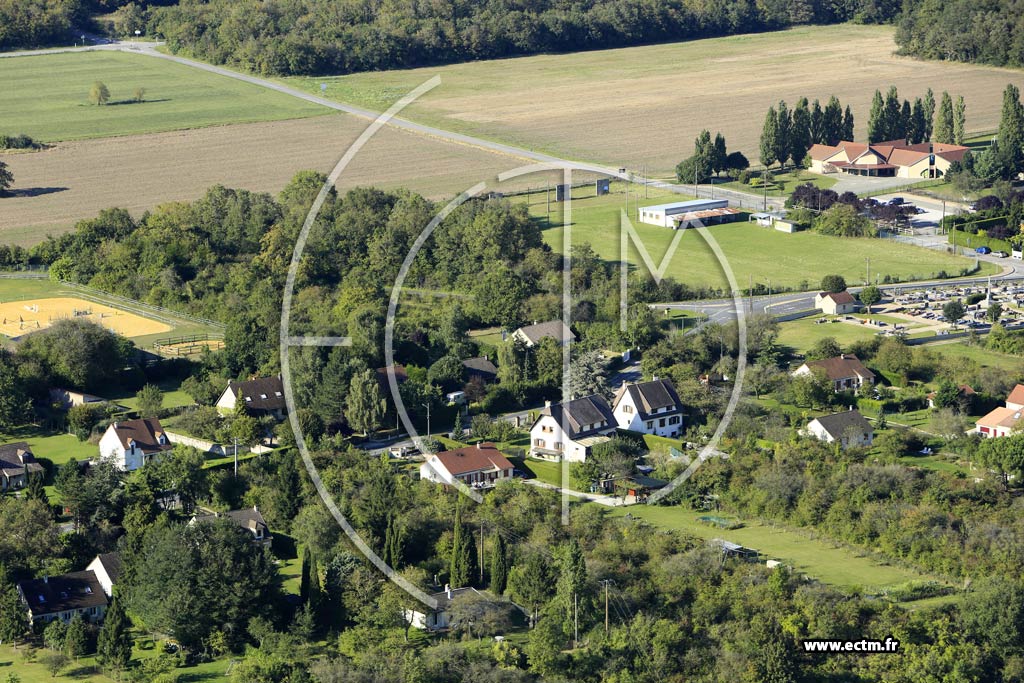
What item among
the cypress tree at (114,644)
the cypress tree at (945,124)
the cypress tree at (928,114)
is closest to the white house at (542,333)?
the cypress tree at (114,644)

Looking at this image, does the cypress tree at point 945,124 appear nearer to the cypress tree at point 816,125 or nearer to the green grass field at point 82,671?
the cypress tree at point 816,125

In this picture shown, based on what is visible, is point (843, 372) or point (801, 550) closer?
point (801, 550)

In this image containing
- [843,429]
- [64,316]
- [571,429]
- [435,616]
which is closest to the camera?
[435,616]

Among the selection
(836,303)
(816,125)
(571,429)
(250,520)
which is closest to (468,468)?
(571,429)

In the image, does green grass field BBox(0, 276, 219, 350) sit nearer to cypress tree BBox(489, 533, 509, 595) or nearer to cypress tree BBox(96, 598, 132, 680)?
cypress tree BBox(96, 598, 132, 680)

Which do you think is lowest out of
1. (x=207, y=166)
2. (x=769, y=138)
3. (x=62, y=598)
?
(x=62, y=598)

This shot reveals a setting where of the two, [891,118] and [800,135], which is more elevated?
[891,118]

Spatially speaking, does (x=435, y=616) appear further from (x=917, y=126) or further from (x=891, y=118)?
(x=917, y=126)
